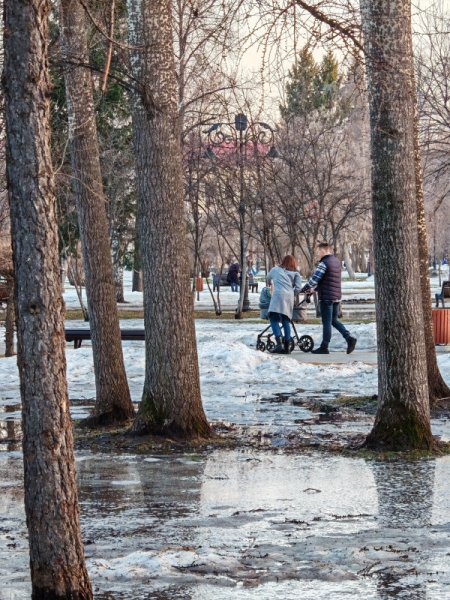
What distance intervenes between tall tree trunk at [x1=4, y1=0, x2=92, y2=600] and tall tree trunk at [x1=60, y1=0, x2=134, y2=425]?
21.6ft

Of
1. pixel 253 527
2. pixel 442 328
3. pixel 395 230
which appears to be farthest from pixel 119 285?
pixel 253 527

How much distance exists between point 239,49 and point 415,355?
319 cm

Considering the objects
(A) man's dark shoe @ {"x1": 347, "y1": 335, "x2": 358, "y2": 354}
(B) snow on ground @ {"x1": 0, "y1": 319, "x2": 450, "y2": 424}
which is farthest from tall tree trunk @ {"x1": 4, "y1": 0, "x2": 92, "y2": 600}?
(A) man's dark shoe @ {"x1": 347, "y1": 335, "x2": 358, "y2": 354}

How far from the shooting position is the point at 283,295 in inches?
744

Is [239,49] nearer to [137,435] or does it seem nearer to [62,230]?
[137,435]

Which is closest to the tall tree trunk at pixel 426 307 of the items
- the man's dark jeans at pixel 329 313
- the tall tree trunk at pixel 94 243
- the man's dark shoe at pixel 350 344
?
the tall tree trunk at pixel 94 243

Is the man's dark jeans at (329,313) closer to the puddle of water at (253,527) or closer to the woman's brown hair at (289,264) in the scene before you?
the woman's brown hair at (289,264)

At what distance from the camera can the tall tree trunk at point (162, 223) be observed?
968 cm

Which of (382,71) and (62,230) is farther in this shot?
(62,230)

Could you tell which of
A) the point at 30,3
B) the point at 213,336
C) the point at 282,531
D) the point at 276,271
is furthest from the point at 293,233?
the point at 30,3

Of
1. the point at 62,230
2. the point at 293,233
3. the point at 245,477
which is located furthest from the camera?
the point at 62,230

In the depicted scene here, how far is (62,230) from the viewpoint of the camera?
34062mm

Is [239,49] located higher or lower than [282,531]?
higher

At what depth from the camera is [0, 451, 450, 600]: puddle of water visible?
522 cm
